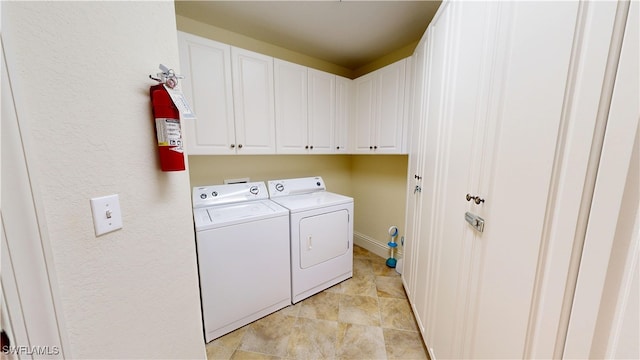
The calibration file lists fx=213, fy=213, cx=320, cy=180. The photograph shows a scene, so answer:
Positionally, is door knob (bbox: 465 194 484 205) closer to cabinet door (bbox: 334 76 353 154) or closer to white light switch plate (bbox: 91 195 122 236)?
white light switch plate (bbox: 91 195 122 236)

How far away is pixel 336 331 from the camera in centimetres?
163

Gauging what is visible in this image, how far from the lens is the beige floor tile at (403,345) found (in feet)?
4.65

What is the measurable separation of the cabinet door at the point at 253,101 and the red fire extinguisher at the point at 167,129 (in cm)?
124

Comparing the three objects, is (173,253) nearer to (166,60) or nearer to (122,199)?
(122,199)

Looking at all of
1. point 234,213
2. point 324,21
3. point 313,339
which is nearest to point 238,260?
point 234,213

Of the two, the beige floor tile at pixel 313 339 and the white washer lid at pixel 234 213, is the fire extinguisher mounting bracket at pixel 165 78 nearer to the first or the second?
the white washer lid at pixel 234 213

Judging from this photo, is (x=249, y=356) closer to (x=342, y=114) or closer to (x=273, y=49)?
(x=342, y=114)

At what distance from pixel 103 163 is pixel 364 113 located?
2.36 metres

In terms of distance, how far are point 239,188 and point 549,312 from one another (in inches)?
83.4

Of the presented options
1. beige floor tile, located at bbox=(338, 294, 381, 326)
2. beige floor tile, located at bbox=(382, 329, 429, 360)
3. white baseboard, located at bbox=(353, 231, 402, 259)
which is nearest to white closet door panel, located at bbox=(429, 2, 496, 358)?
beige floor tile, located at bbox=(382, 329, 429, 360)

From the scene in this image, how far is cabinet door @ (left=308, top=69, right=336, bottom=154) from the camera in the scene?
234cm

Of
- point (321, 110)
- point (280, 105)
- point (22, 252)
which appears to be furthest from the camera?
point (321, 110)

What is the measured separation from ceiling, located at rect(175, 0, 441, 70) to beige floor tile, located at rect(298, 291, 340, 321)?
2.52 metres

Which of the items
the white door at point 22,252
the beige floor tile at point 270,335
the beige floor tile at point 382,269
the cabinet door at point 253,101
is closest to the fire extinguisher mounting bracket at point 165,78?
the white door at point 22,252
